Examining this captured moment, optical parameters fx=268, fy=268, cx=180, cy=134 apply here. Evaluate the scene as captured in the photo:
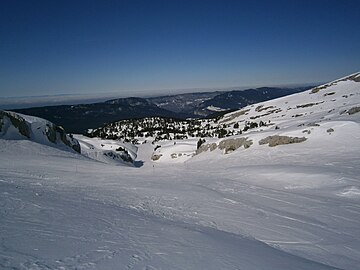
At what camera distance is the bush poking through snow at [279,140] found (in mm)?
34894

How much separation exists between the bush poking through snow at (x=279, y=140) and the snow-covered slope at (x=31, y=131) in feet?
94.4

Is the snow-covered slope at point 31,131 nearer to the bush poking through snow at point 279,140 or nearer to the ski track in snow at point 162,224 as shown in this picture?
the ski track in snow at point 162,224

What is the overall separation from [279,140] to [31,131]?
106 ft

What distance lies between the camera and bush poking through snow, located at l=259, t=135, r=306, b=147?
34.9m

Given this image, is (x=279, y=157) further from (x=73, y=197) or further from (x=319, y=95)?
(x=319, y=95)

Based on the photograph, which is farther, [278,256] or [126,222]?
[126,222]

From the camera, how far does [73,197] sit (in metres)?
11.5

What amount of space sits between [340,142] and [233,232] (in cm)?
2716

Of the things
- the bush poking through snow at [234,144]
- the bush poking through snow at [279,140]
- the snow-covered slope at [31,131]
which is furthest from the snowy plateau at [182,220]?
the bush poking through snow at [234,144]

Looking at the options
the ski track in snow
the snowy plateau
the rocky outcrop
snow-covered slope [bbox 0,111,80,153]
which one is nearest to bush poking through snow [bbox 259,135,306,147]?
the rocky outcrop

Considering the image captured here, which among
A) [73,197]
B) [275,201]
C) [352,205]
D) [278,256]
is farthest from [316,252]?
[73,197]

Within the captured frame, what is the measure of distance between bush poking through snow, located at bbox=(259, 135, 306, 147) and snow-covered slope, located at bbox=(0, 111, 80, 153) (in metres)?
28.8

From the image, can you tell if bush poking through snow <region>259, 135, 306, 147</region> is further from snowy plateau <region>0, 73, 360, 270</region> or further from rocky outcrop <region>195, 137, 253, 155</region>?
snowy plateau <region>0, 73, 360, 270</region>

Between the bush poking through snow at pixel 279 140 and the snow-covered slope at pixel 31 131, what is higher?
the snow-covered slope at pixel 31 131
